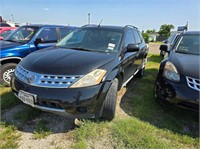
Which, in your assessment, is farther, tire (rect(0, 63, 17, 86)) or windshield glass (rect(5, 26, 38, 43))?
windshield glass (rect(5, 26, 38, 43))

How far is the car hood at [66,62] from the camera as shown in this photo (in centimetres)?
251

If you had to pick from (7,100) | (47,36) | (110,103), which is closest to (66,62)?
(110,103)

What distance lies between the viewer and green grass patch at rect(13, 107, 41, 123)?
290 cm

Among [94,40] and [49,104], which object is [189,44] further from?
[49,104]

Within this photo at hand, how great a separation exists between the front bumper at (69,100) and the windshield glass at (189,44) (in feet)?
8.07

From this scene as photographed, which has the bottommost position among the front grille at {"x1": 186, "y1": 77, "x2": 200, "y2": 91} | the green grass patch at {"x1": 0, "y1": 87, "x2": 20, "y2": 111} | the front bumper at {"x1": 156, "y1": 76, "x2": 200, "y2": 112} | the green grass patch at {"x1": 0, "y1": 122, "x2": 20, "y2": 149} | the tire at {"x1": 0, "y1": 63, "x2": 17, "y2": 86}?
the green grass patch at {"x1": 0, "y1": 87, "x2": 20, "y2": 111}

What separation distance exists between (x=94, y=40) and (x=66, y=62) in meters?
1.12

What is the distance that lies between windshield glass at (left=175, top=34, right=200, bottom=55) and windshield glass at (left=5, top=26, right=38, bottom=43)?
370 centimetres

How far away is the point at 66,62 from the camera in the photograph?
271 centimetres

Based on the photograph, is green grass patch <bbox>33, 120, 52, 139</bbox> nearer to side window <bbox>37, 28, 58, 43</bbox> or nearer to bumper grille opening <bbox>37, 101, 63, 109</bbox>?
bumper grille opening <bbox>37, 101, 63, 109</bbox>

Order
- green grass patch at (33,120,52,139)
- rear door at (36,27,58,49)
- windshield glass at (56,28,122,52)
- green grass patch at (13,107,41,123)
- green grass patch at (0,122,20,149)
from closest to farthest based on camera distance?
green grass patch at (0,122,20,149) < green grass patch at (33,120,52,139) < green grass patch at (13,107,41,123) < windshield glass at (56,28,122,52) < rear door at (36,27,58,49)

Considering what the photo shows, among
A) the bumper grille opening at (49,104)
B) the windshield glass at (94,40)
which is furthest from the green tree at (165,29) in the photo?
the bumper grille opening at (49,104)

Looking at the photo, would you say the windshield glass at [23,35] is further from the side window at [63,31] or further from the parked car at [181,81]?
the parked car at [181,81]

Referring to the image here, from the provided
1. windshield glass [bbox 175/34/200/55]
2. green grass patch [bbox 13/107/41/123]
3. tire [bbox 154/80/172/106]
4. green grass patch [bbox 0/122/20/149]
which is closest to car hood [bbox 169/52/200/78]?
windshield glass [bbox 175/34/200/55]
